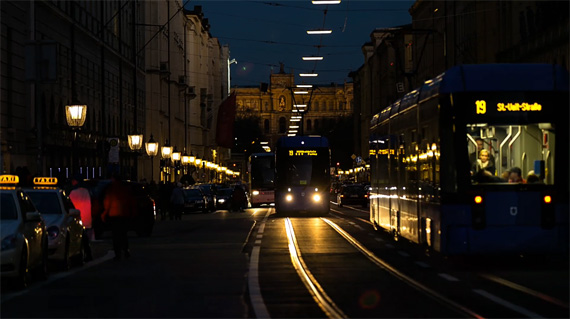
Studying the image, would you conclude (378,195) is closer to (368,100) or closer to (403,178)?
(403,178)

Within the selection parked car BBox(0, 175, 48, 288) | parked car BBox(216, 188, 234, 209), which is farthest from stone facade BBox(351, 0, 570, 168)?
parked car BBox(0, 175, 48, 288)

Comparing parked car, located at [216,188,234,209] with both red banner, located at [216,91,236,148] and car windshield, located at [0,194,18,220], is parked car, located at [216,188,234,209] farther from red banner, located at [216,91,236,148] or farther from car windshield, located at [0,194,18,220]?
car windshield, located at [0,194,18,220]

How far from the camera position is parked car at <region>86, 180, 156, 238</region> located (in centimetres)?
3166

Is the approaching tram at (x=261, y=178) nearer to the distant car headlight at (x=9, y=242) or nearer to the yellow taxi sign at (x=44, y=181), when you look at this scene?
the yellow taxi sign at (x=44, y=181)

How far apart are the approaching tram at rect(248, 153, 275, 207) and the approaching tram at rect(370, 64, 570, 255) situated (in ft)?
152

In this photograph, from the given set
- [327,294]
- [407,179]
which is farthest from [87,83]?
[327,294]

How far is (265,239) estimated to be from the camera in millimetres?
29875

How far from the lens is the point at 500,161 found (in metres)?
18.1

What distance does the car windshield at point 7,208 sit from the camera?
1702 cm

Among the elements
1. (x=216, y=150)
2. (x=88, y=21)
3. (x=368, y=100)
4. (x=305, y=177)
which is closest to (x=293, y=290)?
(x=305, y=177)

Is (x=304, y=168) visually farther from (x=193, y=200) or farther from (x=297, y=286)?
(x=297, y=286)

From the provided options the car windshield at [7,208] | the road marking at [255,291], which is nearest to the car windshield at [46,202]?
the car windshield at [7,208]

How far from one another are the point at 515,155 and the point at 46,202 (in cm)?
824

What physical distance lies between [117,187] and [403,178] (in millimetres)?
5612
